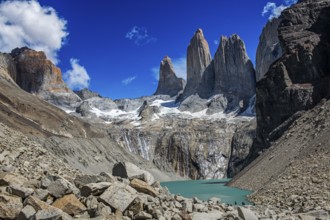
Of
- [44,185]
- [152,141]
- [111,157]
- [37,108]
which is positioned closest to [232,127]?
[152,141]

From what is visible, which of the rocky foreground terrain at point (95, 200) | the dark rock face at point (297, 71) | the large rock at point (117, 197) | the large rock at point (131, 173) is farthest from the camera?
the dark rock face at point (297, 71)

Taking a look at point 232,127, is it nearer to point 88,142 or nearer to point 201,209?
point 88,142

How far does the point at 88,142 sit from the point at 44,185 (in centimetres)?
10167

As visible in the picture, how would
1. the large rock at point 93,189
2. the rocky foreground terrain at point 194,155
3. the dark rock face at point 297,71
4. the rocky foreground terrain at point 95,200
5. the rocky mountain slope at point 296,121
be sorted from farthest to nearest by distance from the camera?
the dark rock face at point 297,71
the rocky mountain slope at point 296,121
the large rock at point 93,189
the rocky foreground terrain at point 194,155
the rocky foreground terrain at point 95,200

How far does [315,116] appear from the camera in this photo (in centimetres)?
6141

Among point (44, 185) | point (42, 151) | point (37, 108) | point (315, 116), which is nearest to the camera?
point (44, 185)

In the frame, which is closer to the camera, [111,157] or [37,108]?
[37,108]

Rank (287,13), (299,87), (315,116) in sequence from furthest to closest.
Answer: (287,13) → (299,87) → (315,116)

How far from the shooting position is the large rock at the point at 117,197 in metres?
14.0

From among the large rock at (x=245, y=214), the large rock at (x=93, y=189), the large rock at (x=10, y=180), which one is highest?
the large rock at (x=10, y=180)

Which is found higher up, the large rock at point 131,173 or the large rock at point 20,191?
the large rock at point 131,173

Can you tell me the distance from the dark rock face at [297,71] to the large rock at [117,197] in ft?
204

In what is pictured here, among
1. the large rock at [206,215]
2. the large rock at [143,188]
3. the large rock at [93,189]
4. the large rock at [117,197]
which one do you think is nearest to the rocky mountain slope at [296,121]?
the large rock at [206,215]

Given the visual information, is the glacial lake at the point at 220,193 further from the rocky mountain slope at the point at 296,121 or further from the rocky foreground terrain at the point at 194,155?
the rocky foreground terrain at the point at 194,155
